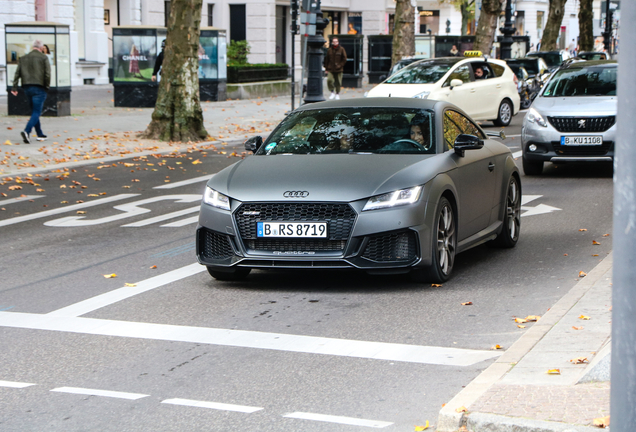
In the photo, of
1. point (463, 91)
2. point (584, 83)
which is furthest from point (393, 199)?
point (463, 91)

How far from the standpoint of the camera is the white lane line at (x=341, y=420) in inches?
183

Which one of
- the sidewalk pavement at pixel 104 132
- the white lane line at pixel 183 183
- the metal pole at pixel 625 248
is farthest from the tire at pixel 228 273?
the sidewalk pavement at pixel 104 132

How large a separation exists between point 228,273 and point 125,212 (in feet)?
14.5

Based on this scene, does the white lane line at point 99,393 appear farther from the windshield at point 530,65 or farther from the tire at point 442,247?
the windshield at point 530,65

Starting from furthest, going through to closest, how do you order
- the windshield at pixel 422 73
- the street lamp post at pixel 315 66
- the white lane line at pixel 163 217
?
the street lamp post at pixel 315 66 → the windshield at pixel 422 73 → the white lane line at pixel 163 217

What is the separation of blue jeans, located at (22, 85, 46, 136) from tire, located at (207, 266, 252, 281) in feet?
39.7

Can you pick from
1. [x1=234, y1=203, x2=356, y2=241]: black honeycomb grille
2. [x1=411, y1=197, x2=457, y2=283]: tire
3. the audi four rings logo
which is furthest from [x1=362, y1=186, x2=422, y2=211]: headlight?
the audi four rings logo

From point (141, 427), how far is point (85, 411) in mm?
390

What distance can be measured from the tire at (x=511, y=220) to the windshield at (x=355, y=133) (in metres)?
1.46

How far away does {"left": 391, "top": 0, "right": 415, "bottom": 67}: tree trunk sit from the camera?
36000mm

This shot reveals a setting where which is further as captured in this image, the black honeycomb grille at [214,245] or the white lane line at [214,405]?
the black honeycomb grille at [214,245]

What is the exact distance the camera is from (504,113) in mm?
25422

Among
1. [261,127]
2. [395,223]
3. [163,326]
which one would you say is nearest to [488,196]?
[395,223]

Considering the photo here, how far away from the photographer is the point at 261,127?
2412 cm
